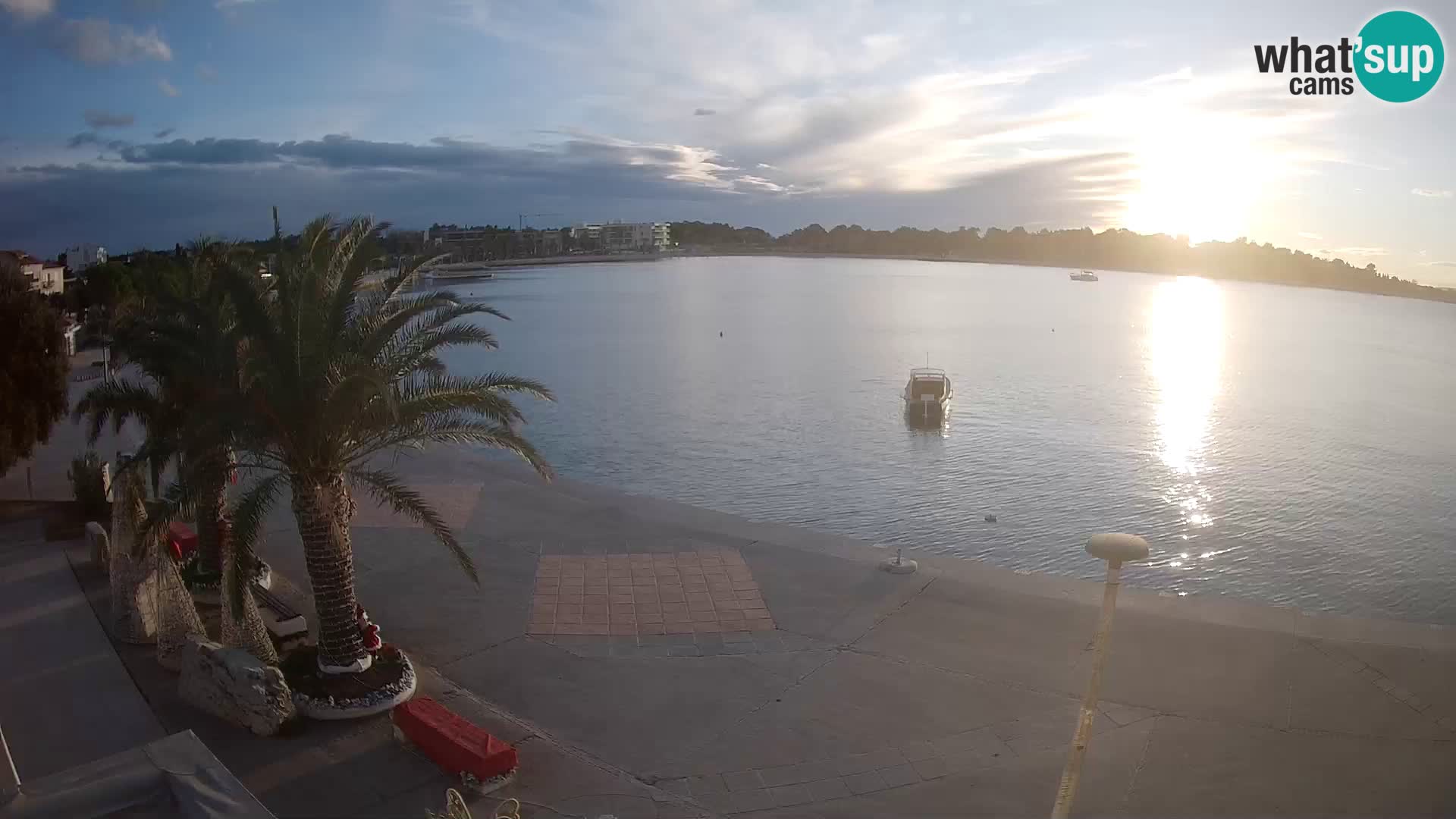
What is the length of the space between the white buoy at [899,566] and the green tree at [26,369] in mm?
15511

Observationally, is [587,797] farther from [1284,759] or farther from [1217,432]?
[1217,432]

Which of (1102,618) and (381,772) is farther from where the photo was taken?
(381,772)

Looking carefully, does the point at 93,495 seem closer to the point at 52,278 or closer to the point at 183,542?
the point at 183,542

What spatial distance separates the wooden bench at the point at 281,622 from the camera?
37.0ft

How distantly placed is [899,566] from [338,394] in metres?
8.99

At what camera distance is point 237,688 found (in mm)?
9266

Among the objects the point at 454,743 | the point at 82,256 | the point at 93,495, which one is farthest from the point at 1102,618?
the point at 82,256

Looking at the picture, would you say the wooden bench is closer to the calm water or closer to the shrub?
the shrub

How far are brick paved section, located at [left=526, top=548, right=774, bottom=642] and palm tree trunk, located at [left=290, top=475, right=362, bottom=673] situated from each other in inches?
104

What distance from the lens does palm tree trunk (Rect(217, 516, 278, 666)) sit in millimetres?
9203

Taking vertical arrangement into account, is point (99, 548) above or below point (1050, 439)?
above

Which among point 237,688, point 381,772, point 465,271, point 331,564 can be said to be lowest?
point 381,772

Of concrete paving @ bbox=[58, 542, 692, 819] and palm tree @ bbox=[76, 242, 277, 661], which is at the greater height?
palm tree @ bbox=[76, 242, 277, 661]

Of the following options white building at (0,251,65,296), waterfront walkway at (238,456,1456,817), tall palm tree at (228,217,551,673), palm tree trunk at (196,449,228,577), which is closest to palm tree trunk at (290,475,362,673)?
tall palm tree at (228,217,551,673)
